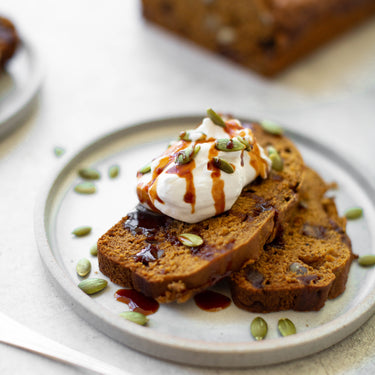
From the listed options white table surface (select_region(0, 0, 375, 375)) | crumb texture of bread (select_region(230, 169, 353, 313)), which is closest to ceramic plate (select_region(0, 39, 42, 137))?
white table surface (select_region(0, 0, 375, 375))

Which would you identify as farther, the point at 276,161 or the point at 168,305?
the point at 276,161

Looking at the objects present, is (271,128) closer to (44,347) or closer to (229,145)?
(229,145)

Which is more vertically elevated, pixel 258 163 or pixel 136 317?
pixel 258 163

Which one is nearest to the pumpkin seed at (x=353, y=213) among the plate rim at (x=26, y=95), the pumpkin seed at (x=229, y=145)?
the pumpkin seed at (x=229, y=145)

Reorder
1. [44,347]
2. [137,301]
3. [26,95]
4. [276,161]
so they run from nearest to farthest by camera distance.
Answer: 1. [44,347]
2. [137,301]
3. [276,161]
4. [26,95]

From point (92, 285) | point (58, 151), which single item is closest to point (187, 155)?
point (92, 285)

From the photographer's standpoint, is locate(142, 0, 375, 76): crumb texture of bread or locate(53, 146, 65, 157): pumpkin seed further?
locate(142, 0, 375, 76): crumb texture of bread

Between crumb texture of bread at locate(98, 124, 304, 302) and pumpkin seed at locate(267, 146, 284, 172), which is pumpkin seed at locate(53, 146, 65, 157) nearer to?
crumb texture of bread at locate(98, 124, 304, 302)
